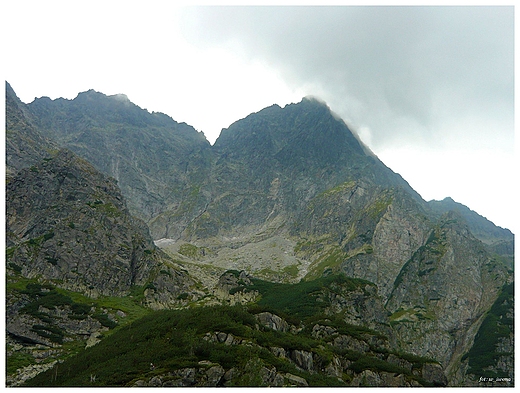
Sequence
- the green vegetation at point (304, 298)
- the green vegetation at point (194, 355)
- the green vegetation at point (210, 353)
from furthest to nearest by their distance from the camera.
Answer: the green vegetation at point (304, 298), the green vegetation at point (210, 353), the green vegetation at point (194, 355)

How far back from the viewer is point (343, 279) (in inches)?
7495

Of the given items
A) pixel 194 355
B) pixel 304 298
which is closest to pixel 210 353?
pixel 194 355

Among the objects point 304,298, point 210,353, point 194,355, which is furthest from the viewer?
point 304,298

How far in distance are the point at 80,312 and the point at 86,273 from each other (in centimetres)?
3983

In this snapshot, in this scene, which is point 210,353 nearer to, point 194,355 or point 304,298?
point 194,355

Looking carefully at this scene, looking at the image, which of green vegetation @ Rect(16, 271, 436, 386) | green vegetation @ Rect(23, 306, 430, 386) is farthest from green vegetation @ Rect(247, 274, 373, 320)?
green vegetation @ Rect(23, 306, 430, 386)

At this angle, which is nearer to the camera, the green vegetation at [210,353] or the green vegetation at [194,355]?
the green vegetation at [194,355]

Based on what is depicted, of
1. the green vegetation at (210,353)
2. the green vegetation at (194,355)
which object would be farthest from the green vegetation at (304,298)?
the green vegetation at (194,355)

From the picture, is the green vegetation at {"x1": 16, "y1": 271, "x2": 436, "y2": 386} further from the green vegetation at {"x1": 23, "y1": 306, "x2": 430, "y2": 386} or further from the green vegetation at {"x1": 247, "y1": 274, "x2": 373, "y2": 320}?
the green vegetation at {"x1": 247, "y1": 274, "x2": 373, "y2": 320}

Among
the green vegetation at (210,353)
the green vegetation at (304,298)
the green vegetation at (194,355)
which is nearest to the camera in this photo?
the green vegetation at (194,355)

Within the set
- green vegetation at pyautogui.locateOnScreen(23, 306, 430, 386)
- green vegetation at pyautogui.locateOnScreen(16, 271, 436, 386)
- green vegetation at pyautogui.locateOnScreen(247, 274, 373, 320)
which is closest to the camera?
green vegetation at pyautogui.locateOnScreen(23, 306, 430, 386)

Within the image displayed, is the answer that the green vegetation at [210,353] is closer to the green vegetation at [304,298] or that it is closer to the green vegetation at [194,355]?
the green vegetation at [194,355]

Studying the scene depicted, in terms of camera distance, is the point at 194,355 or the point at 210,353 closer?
the point at 194,355
